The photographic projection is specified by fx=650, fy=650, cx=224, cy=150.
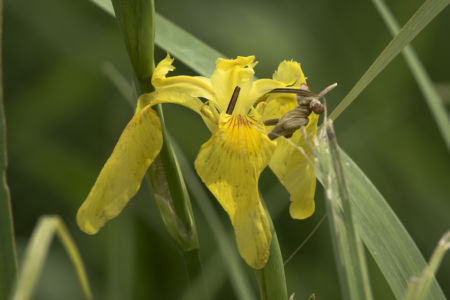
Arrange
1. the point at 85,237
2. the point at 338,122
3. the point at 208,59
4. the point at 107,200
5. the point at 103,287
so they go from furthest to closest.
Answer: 1. the point at 338,122
2. the point at 85,237
3. the point at 103,287
4. the point at 208,59
5. the point at 107,200

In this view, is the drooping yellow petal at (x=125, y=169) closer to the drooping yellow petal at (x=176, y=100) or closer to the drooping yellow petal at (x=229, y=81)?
the drooping yellow petal at (x=176, y=100)

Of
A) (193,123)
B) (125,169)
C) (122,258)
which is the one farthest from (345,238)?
(193,123)

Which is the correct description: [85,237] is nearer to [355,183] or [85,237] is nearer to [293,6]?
[293,6]

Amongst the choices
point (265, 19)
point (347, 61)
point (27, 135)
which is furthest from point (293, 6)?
point (27, 135)

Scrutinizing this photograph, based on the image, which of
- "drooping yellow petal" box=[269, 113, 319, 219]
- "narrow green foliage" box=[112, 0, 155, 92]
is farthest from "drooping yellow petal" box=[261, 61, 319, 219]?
"narrow green foliage" box=[112, 0, 155, 92]

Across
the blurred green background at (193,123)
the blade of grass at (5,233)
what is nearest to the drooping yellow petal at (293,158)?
the blade of grass at (5,233)

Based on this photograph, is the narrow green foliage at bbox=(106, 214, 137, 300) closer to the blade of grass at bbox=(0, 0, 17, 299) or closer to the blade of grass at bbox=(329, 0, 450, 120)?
the blade of grass at bbox=(0, 0, 17, 299)
